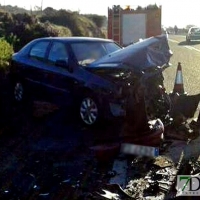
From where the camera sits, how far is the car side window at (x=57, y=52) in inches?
334

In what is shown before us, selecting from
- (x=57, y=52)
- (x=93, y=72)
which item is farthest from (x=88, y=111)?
(x=57, y=52)

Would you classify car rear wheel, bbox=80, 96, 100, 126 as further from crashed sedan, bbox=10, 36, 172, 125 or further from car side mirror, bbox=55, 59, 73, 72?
car side mirror, bbox=55, 59, 73, 72

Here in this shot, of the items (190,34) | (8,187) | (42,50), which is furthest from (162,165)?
(190,34)

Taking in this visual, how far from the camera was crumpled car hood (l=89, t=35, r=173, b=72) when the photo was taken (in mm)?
7273

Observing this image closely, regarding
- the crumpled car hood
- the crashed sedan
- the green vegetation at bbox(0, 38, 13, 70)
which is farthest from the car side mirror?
the green vegetation at bbox(0, 38, 13, 70)

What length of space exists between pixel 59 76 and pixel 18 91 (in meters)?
1.83

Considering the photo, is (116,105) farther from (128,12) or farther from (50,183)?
(128,12)

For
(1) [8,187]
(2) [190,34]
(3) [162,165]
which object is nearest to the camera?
(1) [8,187]

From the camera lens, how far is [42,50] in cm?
919

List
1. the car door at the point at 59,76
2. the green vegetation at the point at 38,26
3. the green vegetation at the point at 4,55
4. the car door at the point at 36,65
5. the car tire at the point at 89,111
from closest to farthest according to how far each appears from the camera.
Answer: the car tire at the point at 89,111
the car door at the point at 59,76
the car door at the point at 36,65
the green vegetation at the point at 4,55
the green vegetation at the point at 38,26

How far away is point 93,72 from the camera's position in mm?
7848

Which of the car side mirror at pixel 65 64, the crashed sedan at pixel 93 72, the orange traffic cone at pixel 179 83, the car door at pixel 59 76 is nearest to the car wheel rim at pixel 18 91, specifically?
the crashed sedan at pixel 93 72

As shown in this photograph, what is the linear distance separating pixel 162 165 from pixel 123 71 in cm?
197

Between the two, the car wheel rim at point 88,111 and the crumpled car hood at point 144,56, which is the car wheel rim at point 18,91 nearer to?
the car wheel rim at point 88,111
